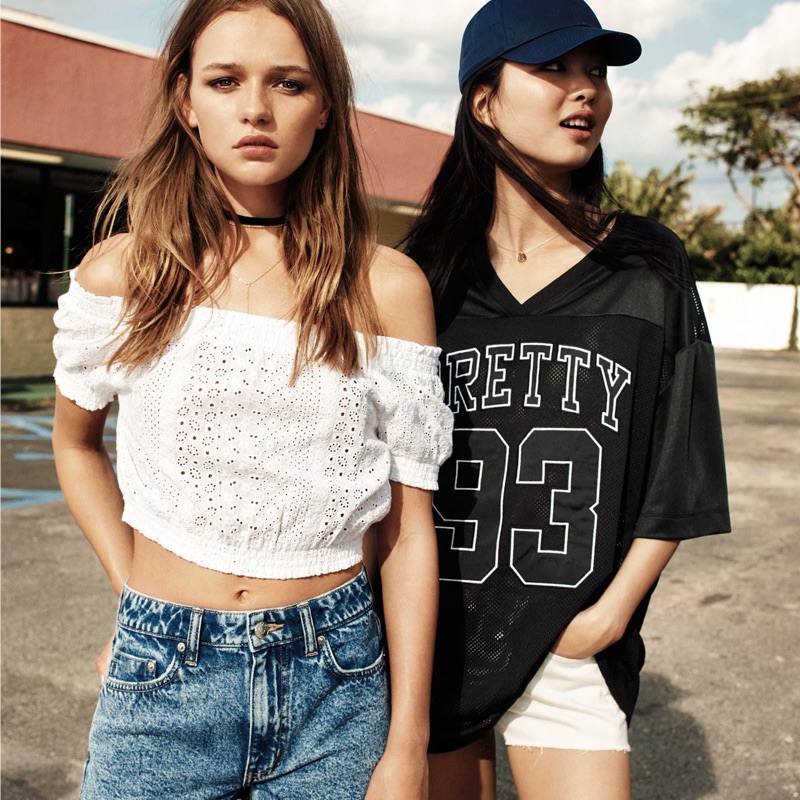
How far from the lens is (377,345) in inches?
62.8

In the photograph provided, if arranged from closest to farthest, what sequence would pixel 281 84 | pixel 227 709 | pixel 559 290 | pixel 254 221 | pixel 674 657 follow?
pixel 227 709, pixel 281 84, pixel 254 221, pixel 559 290, pixel 674 657

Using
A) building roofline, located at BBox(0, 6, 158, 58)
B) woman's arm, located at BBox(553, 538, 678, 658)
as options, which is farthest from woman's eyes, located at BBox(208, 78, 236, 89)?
building roofline, located at BBox(0, 6, 158, 58)

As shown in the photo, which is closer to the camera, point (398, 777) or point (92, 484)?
point (398, 777)

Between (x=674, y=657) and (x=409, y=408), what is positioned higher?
(x=409, y=408)

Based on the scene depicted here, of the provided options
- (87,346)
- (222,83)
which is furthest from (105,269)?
(222,83)

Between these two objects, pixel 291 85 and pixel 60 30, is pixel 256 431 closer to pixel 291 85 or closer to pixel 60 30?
pixel 291 85

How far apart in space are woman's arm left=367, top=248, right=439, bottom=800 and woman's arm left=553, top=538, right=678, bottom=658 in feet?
1.10

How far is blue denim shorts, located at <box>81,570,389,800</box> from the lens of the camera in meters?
1.45

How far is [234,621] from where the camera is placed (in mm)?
1473

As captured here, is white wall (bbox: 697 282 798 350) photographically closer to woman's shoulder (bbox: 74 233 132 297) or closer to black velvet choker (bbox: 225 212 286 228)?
black velvet choker (bbox: 225 212 286 228)

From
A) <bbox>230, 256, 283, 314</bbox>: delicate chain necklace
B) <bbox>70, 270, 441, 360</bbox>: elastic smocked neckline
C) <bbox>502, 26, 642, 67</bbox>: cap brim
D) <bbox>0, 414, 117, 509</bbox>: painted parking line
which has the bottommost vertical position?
<bbox>0, 414, 117, 509</bbox>: painted parking line

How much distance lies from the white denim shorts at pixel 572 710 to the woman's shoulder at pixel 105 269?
1.06m

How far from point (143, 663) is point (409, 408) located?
0.58 m

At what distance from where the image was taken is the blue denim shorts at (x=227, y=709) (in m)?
1.45
